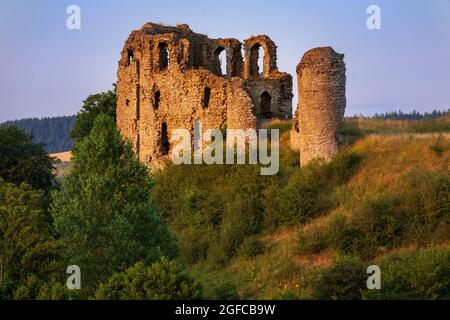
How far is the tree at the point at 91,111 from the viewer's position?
55844 mm

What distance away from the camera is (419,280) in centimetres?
2472

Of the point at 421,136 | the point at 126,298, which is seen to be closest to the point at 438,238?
the point at 421,136

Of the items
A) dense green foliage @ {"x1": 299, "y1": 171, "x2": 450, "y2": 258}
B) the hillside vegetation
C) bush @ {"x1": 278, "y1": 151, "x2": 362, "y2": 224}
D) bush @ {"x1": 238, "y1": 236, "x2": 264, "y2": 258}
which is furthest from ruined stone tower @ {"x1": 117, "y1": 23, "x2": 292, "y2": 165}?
dense green foliage @ {"x1": 299, "y1": 171, "x2": 450, "y2": 258}

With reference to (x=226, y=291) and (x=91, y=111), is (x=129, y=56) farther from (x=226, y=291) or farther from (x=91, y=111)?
(x=226, y=291)

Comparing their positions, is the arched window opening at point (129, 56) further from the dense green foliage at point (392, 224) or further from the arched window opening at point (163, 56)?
the dense green foliage at point (392, 224)

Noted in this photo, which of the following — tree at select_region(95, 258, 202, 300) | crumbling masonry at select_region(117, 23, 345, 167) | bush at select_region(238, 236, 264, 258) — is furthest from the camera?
crumbling masonry at select_region(117, 23, 345, 167)

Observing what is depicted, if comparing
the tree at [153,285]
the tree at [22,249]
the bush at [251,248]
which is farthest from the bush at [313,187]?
the tree at [153,285]

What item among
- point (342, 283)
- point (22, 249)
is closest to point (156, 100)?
point (22, 249)

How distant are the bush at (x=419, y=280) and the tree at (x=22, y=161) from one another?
76.8 ft

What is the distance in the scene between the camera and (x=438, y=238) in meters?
28.4

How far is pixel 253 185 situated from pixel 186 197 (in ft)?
8.85

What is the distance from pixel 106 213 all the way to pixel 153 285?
5534 mm

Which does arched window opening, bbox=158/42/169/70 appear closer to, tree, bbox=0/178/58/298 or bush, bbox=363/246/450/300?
tree, bbox=0/178/58/298

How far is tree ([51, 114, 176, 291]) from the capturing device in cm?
2817
